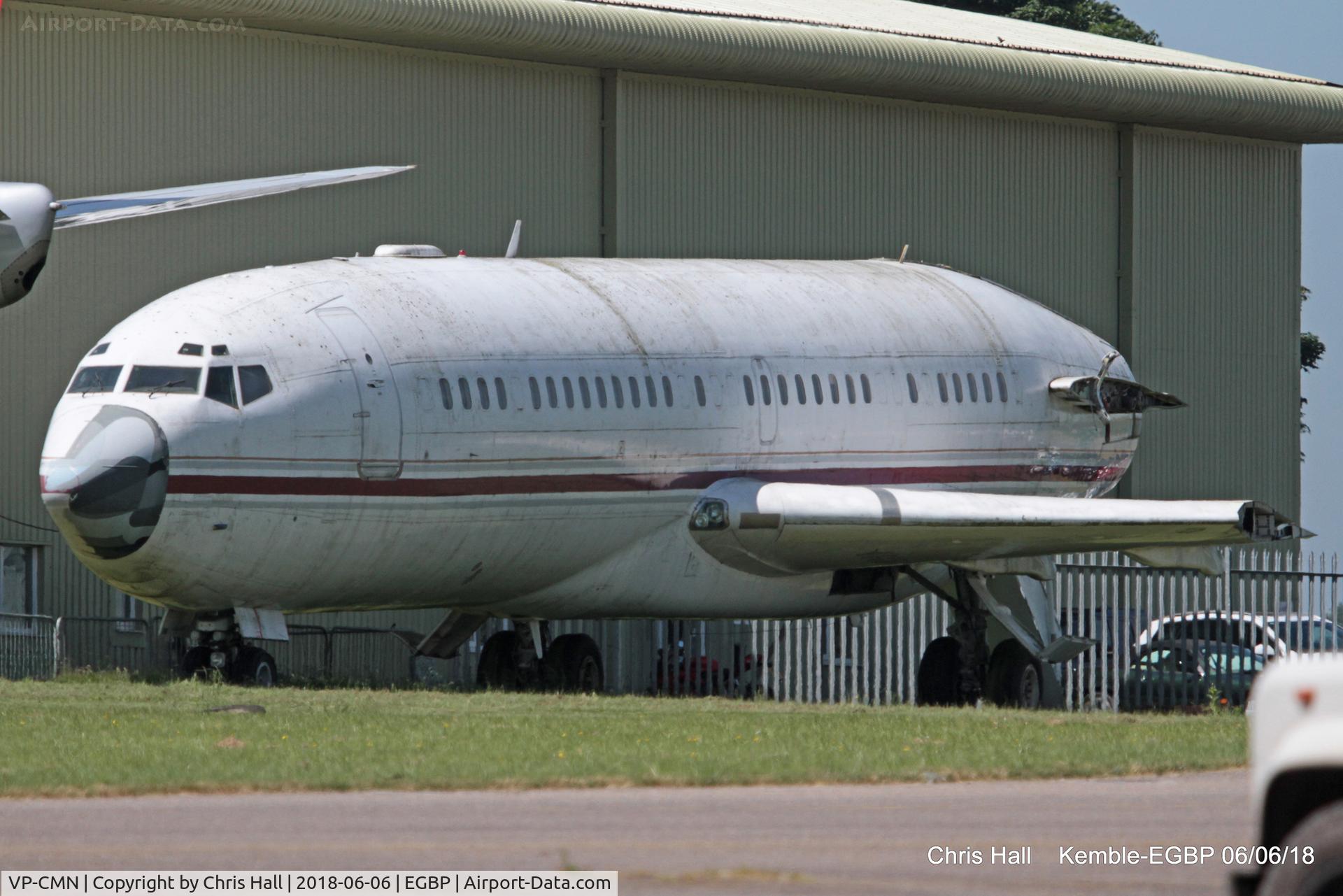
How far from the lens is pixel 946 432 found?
30781 millimetres

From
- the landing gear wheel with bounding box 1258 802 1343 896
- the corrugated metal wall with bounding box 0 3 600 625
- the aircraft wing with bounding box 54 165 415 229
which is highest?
the corrugated metal wall with bounding box 0 3 600 625

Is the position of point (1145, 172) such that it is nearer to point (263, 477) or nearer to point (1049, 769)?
point (263, 477)

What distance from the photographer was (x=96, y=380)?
23.8 m

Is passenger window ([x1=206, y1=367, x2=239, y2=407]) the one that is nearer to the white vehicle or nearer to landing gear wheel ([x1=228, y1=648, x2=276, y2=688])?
landing gear wheel ([x1=228, y1=648, x2=276, y2=688])

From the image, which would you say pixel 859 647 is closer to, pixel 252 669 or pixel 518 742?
pixel 252 669

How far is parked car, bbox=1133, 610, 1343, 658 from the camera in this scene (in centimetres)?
3017

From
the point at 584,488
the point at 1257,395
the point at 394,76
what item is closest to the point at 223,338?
the point at 584,488

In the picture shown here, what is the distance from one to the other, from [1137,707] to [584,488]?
9.29 metres

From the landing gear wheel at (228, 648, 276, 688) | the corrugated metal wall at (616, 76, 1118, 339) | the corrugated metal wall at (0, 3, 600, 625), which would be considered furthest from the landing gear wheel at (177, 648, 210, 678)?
the corrugated metal wall at (616, 76, 1118, 339)

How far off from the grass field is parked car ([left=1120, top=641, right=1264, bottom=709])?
6.73 metres

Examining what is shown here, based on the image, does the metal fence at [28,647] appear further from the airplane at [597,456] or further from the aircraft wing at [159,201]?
the aircraft wing at [159,201]

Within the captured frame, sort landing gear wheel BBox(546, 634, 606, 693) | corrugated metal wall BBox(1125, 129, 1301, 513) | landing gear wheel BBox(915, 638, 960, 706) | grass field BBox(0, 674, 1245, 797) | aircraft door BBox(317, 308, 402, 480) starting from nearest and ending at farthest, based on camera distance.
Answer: grass field BBox(0, 674, 1245, 797) → aircraft door BBox(317, 308, 402, 480) → landing gear wheel BBox(546, 634, 606, 693) → landing gear wheel BBox(915, 638, 960, 706) → corrugated metal wall BBox(1125, 129, 1301, 513)

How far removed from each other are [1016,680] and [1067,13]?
2073 inches

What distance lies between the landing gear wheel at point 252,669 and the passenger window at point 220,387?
3.01 m
